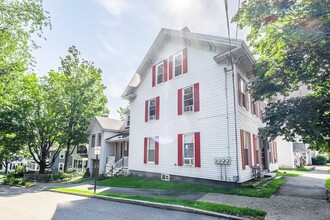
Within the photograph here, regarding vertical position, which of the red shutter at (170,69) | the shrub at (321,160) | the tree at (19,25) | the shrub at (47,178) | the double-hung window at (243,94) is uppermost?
the tree at (19,25)

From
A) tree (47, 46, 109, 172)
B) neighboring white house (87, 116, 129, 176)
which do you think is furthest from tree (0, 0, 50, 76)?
neighboring white house (87, 116, 129, 176)

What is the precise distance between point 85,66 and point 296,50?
25.1m

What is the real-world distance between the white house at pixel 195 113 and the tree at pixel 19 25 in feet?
25.1

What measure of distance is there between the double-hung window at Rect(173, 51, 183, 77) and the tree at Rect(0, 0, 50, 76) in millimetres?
8504

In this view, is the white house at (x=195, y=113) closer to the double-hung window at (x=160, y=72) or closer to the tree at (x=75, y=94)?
the double-hung window at (x=160, y=72)

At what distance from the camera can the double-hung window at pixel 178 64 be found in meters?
14.2

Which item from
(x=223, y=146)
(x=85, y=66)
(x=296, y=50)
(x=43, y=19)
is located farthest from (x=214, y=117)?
(x=85, y=66)

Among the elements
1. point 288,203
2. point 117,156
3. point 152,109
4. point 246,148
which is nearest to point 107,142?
point 117,156

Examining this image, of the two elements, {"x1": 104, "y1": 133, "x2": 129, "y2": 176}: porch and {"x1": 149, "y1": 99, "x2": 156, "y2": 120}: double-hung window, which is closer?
{"x1": 149, "y1": 99, "x2": 156, "y2": 120}: double-hung window

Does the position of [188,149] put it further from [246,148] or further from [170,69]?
[170,69]

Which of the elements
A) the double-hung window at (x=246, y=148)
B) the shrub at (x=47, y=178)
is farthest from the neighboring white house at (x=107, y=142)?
the double-hung window at (x=246, y=148)

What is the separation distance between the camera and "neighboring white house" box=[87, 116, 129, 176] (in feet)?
69.0

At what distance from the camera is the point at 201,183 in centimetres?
1134

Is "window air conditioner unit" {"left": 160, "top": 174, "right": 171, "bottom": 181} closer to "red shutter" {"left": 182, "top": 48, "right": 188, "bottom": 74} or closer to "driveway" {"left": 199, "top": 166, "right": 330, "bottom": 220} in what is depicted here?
"driveway" {"left": 199, "top": 166, "right": 330, "bottom": 220}
